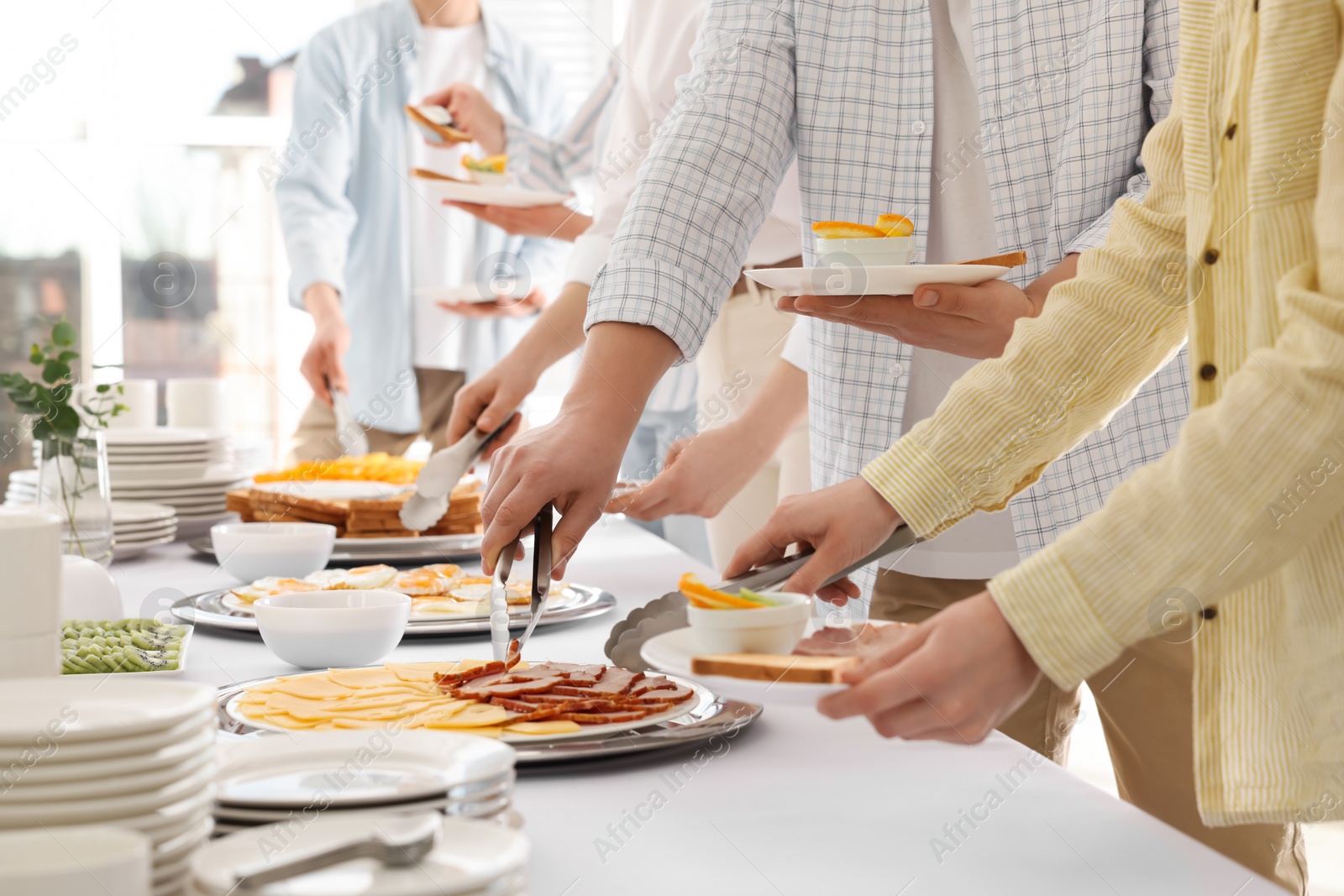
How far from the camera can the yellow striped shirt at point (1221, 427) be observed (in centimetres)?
72

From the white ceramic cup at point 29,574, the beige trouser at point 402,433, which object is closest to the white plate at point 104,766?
the white ceramic cup at point 29,574

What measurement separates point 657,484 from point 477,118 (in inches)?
63.6

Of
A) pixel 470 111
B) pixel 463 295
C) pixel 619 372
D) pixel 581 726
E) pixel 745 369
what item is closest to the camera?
pixel 581 726

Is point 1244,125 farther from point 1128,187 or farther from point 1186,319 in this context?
point 1128,187

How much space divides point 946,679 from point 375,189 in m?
3.03

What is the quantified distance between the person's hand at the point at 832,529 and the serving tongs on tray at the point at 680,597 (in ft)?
0.04

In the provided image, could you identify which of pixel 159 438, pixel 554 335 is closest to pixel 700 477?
pixel 554 335

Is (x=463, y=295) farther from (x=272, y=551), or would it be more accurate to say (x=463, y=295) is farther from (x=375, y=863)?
(x=375, y=863)

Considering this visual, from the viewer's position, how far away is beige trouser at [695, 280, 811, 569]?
2.42 meters

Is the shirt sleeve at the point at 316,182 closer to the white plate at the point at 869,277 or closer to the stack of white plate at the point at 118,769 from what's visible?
the white plate at the point at 869,277

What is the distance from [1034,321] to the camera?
1090mm

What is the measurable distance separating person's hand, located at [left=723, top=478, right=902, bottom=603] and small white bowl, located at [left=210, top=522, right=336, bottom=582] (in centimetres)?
→ 73

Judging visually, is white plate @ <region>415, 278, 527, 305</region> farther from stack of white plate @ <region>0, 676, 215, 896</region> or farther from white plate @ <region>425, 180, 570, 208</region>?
stack of white plate @ <region>0, 676, 215, 896</region>

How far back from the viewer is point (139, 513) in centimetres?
198
